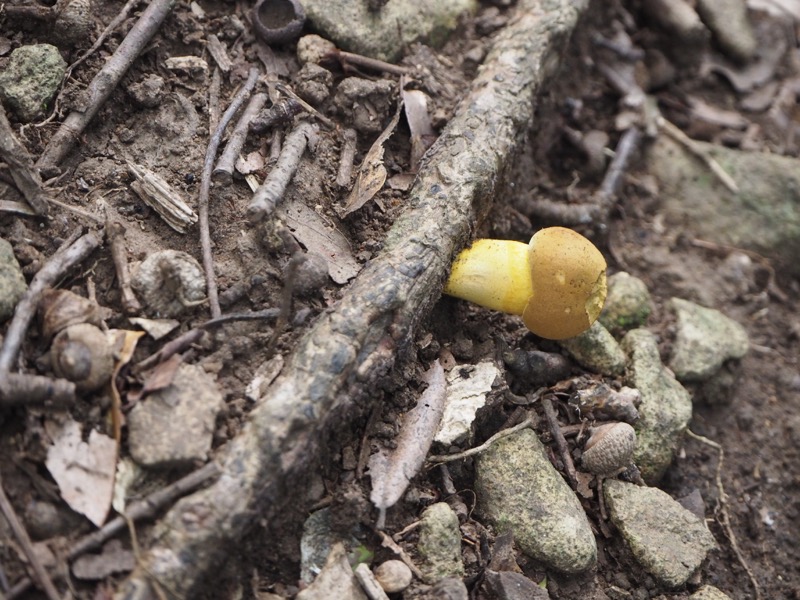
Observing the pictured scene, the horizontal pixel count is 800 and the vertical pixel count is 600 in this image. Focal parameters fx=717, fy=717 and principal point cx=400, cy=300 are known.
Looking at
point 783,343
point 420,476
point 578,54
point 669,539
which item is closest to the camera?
point 420,476

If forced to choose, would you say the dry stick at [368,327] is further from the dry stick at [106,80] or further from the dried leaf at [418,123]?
the dry stick at [106,80]

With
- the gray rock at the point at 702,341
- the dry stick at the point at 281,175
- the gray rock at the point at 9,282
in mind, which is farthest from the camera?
the gray rock at the point at 702,341

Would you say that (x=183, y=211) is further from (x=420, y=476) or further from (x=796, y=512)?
(x=796, y=512)

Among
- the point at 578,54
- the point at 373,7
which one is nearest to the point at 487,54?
the point at 373,7

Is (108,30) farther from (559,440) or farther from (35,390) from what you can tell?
(559,440)

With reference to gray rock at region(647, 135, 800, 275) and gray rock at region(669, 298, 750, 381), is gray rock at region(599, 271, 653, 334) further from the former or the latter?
gray rock at region(647, 135, 800, 275)

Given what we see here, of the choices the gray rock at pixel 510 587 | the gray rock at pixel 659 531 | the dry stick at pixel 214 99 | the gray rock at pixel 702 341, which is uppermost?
the dry stick at pixel 214 99

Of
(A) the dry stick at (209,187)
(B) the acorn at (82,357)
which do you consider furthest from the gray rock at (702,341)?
(B) the acorn at (82,357)

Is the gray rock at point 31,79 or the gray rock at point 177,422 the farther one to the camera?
the gray rock at point 31,79
